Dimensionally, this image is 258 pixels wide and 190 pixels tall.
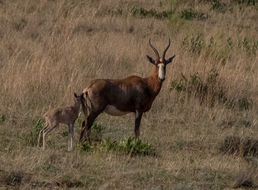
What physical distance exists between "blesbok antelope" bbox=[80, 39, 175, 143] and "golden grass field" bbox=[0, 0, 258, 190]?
47 centimetres

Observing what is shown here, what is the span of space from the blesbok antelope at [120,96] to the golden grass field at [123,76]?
467 mm

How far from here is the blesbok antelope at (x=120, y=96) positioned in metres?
9.36

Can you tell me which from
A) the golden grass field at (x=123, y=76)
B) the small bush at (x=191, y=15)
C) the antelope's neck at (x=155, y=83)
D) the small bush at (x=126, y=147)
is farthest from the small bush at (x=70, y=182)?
the small bush at (x=191, y=15)

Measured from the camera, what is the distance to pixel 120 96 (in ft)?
31.6

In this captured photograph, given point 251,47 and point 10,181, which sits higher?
point 251,47

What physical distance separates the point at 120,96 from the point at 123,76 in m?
3.87

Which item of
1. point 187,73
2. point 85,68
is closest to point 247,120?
point 187,73

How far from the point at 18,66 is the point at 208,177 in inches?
233

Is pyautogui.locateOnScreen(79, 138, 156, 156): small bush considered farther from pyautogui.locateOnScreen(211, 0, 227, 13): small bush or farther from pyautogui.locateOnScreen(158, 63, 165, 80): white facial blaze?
pyautogui.locateOnScreen(211, 0, 227, 13): small bush

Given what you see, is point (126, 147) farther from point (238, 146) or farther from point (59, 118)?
point (238, 146)

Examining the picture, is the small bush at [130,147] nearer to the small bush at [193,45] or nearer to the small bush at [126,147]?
the small bush at [126,147]

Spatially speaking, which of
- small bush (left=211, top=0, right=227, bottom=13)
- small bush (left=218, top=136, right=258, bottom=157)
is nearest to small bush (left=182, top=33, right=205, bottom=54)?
small bush (left=218, top=136, right=258, bottom=157)

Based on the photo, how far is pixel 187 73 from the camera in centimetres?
1303

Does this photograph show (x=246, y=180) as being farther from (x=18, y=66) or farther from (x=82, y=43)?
(x=82, y=43)
